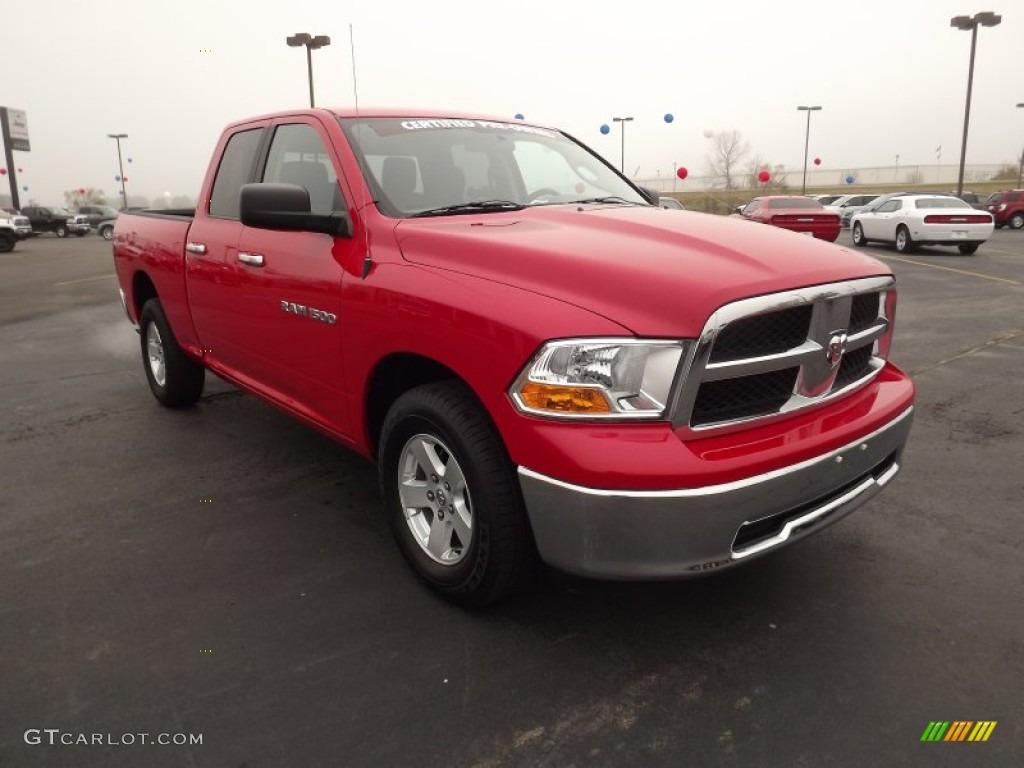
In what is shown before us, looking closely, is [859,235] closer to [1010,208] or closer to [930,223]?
[930,223]

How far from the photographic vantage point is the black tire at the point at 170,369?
17.5 feet

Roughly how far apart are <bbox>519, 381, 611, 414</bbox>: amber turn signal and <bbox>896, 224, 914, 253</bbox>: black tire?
63.8 feet

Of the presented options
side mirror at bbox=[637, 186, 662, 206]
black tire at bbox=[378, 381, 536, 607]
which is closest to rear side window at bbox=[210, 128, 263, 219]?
black tire at bbox=[378, 381, 536, 607]

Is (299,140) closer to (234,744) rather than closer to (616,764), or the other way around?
(234,744)

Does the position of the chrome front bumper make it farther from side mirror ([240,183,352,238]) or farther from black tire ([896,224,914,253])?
black tire ([896,224,914,253])

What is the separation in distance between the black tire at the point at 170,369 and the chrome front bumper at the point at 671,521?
144 inches

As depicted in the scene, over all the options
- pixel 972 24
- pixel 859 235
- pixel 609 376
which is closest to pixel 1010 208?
pixel 972 24

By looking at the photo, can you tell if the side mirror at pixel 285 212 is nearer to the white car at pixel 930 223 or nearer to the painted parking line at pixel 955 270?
the painted parking line at pixel 955 270

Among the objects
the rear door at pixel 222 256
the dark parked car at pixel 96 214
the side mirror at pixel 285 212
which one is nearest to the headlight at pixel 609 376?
the side mirror at pixel 285 212

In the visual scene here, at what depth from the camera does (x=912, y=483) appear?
4.11 meters

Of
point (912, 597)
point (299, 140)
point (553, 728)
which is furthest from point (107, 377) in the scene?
point (912, 597)

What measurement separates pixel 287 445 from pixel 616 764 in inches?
129

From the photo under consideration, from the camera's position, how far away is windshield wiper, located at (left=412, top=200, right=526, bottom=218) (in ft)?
10.8

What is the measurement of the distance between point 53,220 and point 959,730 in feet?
147
